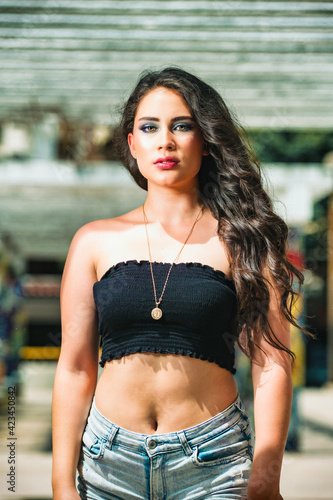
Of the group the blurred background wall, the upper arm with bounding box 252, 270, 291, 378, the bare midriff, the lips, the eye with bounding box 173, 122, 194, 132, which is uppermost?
the blurred background wall

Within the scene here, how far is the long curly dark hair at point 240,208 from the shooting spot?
1.64 m

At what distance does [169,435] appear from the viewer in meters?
1.53

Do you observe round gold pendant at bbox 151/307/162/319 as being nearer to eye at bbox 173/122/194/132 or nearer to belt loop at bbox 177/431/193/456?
belt loop at bbox 177/431/193/456

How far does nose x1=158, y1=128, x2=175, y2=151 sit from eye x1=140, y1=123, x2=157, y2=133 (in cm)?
4

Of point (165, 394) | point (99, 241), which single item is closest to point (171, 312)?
point (165, 394)

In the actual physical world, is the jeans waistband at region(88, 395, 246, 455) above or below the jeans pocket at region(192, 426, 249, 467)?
above

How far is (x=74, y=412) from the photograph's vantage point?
1.66 metres

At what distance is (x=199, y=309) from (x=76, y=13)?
7.47 ft

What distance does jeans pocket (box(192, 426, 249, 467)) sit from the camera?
1525 mm

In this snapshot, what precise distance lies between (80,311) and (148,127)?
1.74 ft

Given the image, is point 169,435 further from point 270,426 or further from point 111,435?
point 270,426

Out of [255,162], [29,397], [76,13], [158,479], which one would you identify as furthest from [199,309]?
[29,397]

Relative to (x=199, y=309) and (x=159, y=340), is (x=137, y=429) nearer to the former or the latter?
(x=159, y=340)

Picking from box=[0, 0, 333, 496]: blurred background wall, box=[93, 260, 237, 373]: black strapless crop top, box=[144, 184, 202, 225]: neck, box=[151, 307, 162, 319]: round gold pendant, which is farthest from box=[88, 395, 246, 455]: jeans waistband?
box=[144, 184, 202, 225]: neck
